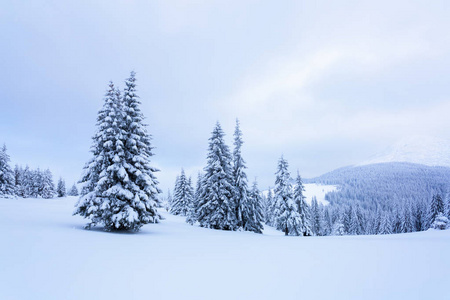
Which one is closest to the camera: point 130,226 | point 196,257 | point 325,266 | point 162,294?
point 162,294

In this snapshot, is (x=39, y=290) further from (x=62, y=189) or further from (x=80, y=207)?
(x=62, y=189)

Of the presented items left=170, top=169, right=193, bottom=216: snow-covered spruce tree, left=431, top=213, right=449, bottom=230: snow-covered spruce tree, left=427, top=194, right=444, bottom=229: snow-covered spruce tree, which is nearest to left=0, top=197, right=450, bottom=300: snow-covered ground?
left=431, top=213, right=449, bottom=230: snow-covered spruce tree

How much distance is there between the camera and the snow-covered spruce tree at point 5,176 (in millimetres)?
44094

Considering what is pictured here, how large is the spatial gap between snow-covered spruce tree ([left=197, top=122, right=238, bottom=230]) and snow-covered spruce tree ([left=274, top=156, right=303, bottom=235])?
8.62m

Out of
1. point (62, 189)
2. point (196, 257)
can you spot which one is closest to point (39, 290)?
point (196, 257)

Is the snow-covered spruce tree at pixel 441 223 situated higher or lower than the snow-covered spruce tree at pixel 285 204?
lower

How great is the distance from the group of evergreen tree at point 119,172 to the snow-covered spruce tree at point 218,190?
31.5 ft

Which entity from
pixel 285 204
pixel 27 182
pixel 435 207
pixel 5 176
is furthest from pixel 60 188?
pixel 435 207

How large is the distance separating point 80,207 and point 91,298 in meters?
12.3

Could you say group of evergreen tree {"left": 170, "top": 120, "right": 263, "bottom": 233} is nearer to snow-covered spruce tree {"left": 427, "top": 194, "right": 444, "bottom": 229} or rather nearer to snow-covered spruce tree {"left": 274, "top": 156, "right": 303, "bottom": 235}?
snow-covered spruce tree {"left": 274, "top": 156, "right": 303, "bottom": 235}

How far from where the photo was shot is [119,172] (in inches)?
608

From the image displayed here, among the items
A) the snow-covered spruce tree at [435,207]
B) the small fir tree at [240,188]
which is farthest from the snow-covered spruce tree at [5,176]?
the snow-covered spruce tree at [435,207]

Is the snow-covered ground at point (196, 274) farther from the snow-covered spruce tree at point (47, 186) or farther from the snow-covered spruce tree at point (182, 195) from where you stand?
the snow-covered spruce tree at point (47, 186)

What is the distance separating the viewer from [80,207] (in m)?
15.2
